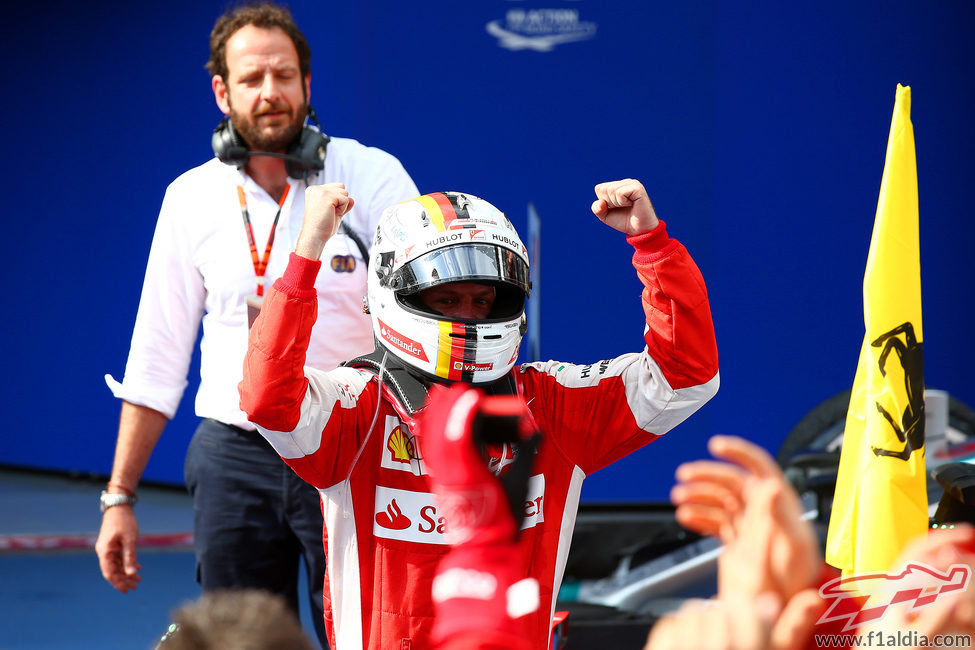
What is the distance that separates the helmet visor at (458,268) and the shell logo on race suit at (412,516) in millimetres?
403

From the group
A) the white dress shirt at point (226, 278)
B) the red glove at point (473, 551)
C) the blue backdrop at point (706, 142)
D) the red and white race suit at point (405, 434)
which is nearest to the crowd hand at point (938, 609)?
the red glove at point (473, 551)

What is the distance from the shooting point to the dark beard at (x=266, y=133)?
9.31ft

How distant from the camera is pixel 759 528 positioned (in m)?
1.18

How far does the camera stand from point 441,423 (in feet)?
4.80

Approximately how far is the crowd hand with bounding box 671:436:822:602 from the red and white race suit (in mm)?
891

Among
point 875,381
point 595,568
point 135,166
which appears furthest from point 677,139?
point 875,381

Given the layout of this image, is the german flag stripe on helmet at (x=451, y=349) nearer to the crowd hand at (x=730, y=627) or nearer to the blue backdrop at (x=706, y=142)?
the crowd hand at (x=730, y=627)

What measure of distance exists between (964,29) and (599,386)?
536 cm

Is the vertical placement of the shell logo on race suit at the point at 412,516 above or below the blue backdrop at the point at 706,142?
below

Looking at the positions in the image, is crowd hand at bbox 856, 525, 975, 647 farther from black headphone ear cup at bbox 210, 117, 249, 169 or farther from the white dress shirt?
black headphone ear cup at bbox 210, 117, 249, 169

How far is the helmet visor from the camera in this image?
2158 millimetres

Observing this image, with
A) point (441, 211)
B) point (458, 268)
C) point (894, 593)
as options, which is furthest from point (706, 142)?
point (894, 593)

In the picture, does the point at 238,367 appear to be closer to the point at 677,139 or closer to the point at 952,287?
the point at 677,139

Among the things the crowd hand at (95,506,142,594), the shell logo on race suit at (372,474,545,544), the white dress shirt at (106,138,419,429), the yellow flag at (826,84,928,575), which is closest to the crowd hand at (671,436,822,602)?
the shell logo on race suit at (372,474,545,544)
